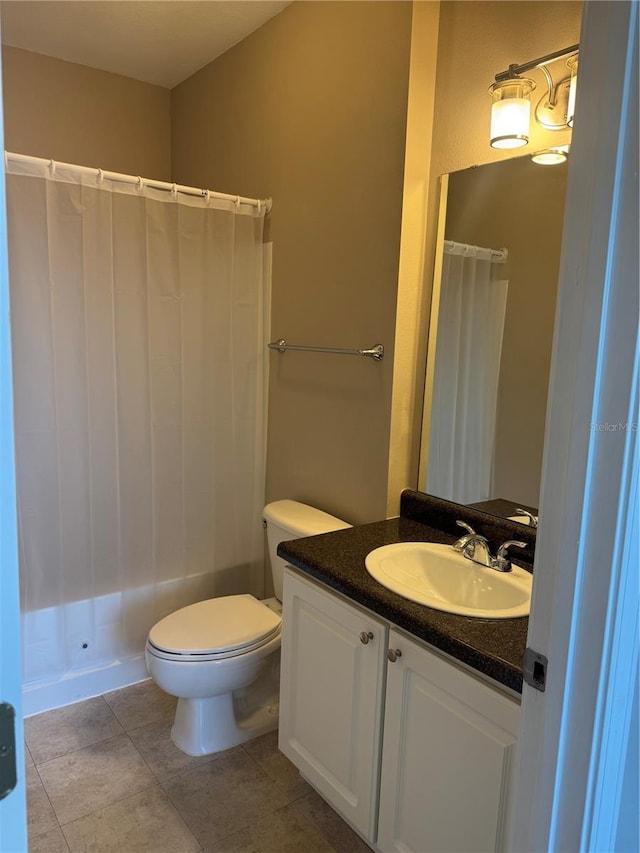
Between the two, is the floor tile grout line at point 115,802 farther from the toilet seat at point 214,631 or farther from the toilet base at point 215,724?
the toilet seat at point 214,631

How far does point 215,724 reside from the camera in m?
2.14

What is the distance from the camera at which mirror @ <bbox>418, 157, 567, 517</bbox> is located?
5.63 feet

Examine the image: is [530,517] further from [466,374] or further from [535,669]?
[535,669]

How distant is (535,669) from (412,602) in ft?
1.99

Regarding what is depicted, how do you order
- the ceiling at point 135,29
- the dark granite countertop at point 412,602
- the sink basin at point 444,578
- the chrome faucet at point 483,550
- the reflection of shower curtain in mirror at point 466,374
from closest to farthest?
the dark granite countertop at point 412,602 → the sink basin at point 444,578 → the chrome faucet at point 483,550 → the reflection of shower curtain in mirror at point 466,374 → the ceiling at point 135,29

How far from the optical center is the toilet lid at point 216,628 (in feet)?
6.61

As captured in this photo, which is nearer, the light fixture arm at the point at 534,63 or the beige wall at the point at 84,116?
the light fixture arm at the point at 534,63

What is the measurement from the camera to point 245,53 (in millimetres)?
→ 2566

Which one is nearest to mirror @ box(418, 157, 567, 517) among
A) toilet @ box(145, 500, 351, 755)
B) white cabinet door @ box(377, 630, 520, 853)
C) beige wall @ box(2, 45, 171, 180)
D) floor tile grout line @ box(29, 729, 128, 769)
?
toilet @ box(145, 500, 351, 755)

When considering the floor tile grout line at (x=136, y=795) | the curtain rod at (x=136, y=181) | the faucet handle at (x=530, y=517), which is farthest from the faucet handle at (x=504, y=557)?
the curtain rod at (x=136, y=181)

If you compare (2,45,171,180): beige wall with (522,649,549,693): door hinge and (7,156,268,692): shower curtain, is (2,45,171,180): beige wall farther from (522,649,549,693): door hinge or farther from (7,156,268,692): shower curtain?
(522,649,549,693): door hinge

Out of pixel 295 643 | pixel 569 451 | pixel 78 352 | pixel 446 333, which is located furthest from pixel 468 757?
pixel 78 352

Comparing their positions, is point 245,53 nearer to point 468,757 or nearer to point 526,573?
point 526,573

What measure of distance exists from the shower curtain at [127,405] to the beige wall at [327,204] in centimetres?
19
